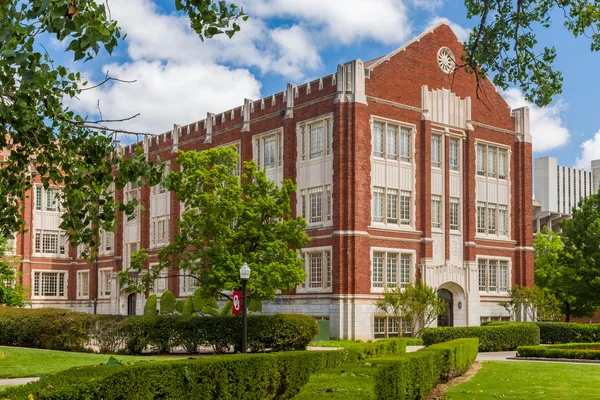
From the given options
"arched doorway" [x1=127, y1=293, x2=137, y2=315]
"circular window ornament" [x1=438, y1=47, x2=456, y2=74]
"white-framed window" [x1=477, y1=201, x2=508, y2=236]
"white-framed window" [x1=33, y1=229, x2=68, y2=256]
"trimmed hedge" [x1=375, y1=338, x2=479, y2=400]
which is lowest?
"arched doorway" [x1=127, y1=293, x2=137, y2=315]

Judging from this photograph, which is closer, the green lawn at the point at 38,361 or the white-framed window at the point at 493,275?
the green lawn at the point at 38,361

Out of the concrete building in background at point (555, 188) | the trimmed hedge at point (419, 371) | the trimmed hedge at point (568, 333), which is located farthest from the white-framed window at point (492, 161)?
the concrete building in background at point (555, 188)

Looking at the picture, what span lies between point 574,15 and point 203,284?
66.6 ft

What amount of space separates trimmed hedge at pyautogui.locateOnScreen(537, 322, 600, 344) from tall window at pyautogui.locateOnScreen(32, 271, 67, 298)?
134ft

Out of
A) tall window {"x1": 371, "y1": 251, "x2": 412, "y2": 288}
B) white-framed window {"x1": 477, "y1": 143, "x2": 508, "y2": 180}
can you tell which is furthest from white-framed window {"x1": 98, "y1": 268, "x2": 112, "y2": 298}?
white-framed window {"x1": 477, "y1": 143, "x2": 508, "y2": 180}

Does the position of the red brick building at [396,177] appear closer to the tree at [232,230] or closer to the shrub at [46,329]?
the tree at [232,230]

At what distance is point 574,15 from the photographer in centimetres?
1311

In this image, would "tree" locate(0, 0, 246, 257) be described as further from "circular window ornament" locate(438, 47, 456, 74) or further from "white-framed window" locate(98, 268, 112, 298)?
"white-framed window" locate(98, 268, 112, 298)

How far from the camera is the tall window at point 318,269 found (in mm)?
39344

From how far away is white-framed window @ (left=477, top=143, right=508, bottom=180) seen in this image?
45688 millimetres

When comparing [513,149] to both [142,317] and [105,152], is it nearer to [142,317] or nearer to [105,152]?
[142,317]

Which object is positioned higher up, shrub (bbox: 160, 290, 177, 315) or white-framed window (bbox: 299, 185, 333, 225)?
white-framed window (bbox: 299, 185, 333, 225)

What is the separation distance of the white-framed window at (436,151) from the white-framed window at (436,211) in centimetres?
176

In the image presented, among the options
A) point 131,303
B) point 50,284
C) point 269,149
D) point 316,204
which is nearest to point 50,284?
point 50,284
